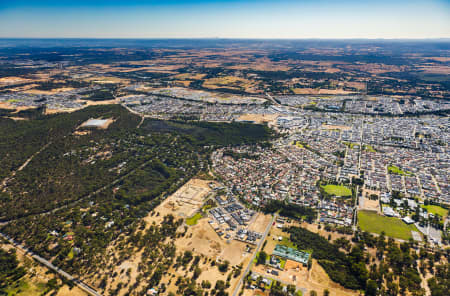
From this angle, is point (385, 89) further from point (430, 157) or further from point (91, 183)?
point (91, 183)

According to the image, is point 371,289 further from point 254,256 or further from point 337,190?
point 337,190

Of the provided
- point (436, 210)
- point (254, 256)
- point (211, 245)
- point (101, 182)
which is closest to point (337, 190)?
point (436, 210)

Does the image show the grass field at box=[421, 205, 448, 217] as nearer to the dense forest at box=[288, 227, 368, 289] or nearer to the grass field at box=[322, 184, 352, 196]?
the grass field at box=[322, 184, 352, 196]

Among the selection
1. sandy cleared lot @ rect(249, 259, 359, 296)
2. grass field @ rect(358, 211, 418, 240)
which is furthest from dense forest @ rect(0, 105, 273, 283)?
grass field @ rect(358, 211, 418, 240)

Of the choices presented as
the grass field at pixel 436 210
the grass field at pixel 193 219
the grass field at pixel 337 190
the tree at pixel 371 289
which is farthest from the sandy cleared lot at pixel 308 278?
the grass field at pixel 436 210

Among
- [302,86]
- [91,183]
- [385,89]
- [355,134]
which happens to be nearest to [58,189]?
[91,183]

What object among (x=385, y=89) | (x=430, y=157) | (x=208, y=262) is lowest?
(x=208, y=262)
